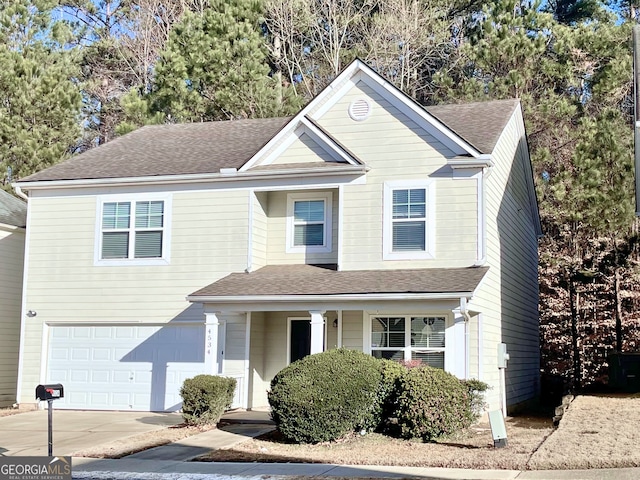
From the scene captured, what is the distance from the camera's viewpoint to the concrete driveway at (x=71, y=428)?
571 inches

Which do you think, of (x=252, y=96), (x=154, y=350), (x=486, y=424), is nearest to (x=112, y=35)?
(x=252, y=96)

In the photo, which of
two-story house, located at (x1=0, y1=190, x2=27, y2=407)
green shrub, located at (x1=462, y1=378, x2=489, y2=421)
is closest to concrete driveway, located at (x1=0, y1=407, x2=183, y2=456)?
two-story house, located at (x1=0, y1=190, x2=27, y2=407)

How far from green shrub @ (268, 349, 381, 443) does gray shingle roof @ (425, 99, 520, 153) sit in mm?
6125

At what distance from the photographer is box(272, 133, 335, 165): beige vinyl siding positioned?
762 inches

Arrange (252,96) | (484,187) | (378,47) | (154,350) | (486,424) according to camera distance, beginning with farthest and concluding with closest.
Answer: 1. (378,47)
2. (252,96)
3. (154,350)
4. (484,187)
5. (486,424)

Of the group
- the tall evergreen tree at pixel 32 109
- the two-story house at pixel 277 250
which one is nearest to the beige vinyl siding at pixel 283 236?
the two-story house at pixel 277 250

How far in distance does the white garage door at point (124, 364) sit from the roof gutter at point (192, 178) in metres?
3.56

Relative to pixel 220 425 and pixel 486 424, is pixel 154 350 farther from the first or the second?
pixel 486 424

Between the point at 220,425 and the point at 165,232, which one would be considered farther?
the point at 165,232

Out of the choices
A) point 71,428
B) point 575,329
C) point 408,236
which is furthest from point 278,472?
point 575,329

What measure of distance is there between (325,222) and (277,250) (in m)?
1.41

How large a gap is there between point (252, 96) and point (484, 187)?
1584cm

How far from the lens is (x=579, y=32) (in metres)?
30.6

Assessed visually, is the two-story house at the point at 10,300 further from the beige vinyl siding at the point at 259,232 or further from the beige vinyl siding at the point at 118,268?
the beige vinyl siding at the point at 259,232
